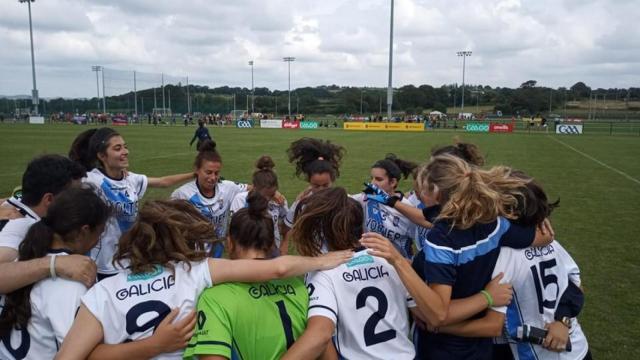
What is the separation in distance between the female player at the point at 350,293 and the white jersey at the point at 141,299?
543 millimetres

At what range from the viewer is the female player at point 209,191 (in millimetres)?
4863

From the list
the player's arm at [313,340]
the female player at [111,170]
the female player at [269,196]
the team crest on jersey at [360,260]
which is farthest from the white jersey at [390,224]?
the female player at [111,170]

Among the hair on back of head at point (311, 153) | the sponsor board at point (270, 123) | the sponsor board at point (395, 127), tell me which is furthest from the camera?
the sponsor board at point (270, 123)

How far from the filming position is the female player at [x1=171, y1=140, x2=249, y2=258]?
486 centimetres

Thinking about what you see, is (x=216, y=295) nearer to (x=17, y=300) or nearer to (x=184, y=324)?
(x=184, y=324)

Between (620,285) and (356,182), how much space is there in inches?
352

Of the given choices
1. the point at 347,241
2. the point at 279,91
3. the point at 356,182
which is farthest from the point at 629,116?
the point at 279,91

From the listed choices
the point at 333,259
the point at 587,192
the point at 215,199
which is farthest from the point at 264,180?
the point at 587,192

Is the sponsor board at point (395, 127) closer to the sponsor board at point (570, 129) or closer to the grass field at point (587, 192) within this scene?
the sponsor board at point (570, 129)

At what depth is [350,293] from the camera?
93.0 inches

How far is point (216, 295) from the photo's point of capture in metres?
2.23

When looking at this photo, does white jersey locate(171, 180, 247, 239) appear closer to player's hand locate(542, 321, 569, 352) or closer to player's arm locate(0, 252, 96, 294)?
player's arm locate(0, 252, 96, 294)

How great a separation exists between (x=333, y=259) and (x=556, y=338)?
1.34 meters

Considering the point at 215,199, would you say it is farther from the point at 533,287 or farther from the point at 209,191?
the point at 533,287
